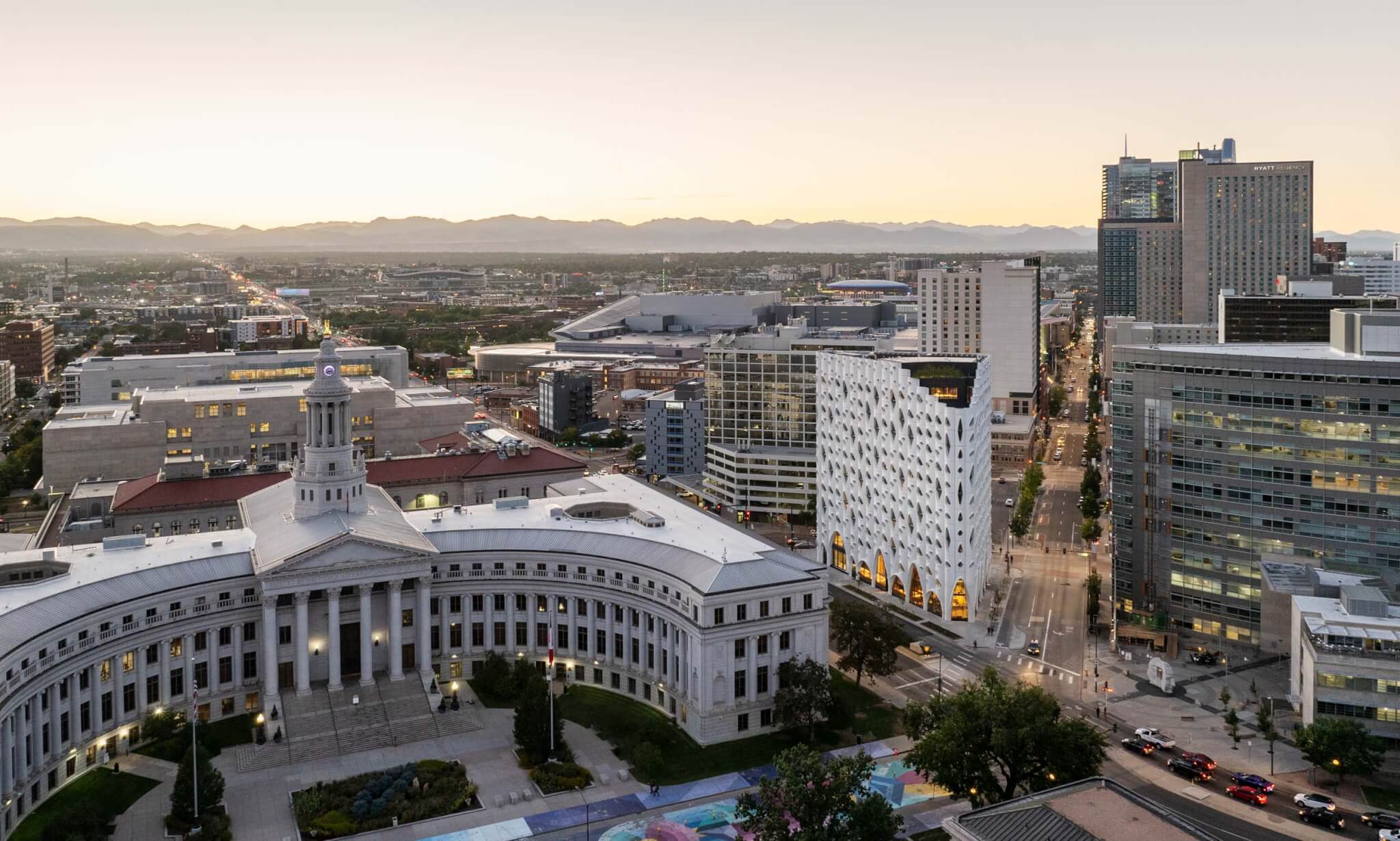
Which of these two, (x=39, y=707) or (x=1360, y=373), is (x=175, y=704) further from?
(x=1360, y=373)

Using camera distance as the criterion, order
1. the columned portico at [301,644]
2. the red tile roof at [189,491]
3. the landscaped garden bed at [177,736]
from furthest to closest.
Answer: the red tile roof at [189,491] < the columned portico at [301,644] < the landscaped garden bed at [177,736]

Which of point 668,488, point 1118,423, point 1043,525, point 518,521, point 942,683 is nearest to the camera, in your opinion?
point 942,683

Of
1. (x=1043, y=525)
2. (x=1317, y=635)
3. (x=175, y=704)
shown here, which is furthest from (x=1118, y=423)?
(x=175, y=704)

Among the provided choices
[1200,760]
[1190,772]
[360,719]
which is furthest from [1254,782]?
[360,719]

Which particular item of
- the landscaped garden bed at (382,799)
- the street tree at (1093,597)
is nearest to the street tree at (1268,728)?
the street tree at (1093,597)

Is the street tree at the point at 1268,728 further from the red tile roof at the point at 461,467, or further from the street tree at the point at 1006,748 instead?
the red tile roof at the point at 461,467
